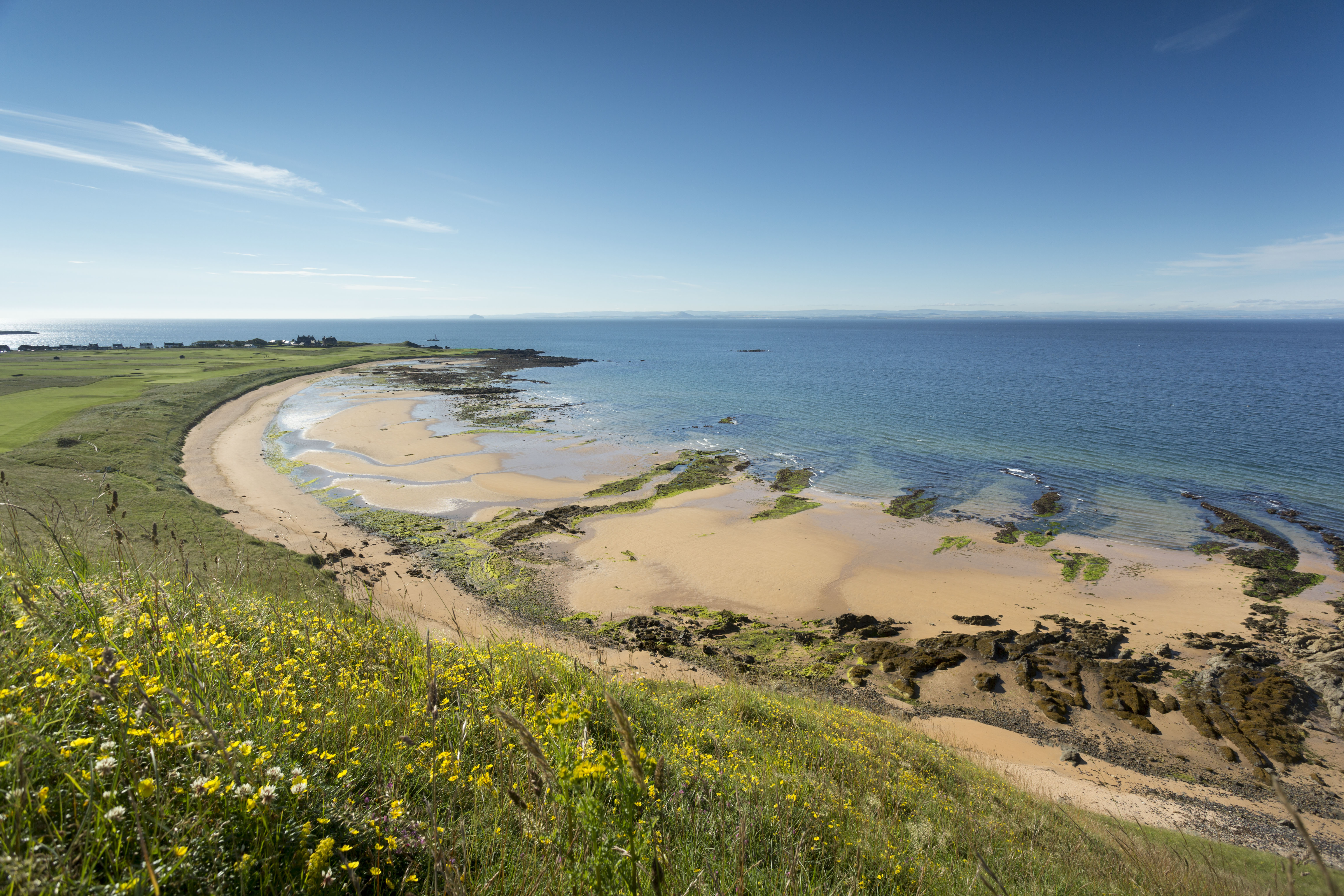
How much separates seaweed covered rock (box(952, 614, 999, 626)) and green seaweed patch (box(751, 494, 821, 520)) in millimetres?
9548

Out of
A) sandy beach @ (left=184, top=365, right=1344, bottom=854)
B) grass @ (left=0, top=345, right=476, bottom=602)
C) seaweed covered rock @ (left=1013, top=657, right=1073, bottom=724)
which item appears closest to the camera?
Result: grass @ (left=0, top=345, right=476, bottom=602)

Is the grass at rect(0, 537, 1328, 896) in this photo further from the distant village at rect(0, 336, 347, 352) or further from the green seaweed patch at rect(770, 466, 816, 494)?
the distant village at rect(0, 336, 347, 352)

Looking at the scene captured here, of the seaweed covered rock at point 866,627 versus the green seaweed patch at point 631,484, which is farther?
the green seaweed patch at point 631,484

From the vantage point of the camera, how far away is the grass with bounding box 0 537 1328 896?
2.28 m

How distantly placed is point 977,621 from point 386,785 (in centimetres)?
1861

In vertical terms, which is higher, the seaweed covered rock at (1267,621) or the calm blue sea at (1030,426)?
the calm blue sea at (1030,426)

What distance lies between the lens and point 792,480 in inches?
1248

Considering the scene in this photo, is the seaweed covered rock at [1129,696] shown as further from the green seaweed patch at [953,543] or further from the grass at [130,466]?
the grass at [130,466]

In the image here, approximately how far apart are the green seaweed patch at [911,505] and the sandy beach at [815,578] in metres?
0.69

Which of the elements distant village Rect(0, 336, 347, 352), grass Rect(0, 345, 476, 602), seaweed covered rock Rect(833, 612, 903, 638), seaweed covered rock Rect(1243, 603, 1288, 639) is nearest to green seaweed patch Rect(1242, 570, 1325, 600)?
seaweed covered rock Rect(1243, 603, 1288, 639)

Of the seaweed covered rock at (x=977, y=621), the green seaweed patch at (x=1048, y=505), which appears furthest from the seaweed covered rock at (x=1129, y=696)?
the green seaweed patch at (x=1048, y=505)

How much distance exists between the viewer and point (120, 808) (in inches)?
72.5

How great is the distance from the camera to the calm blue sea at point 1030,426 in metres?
28.5

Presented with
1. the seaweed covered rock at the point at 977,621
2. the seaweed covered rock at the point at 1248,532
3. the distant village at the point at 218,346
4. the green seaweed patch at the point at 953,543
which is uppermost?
the distant village at the point at 218,346
